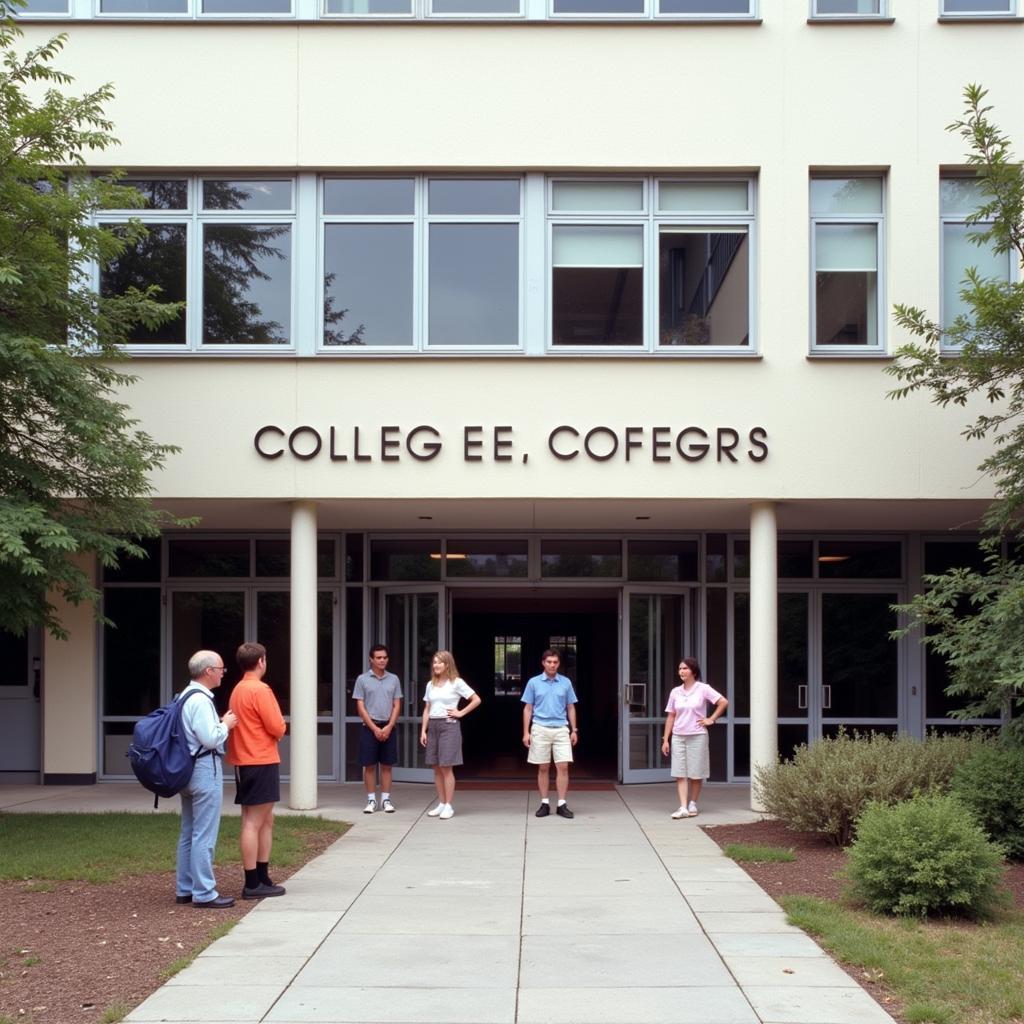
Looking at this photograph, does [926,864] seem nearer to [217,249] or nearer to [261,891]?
[261,891]

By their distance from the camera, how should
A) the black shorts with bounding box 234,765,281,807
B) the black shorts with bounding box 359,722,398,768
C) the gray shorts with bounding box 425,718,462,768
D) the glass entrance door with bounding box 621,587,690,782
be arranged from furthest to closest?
1. the glass entrance door with bounding box 621,587,690,782
2. the black shorts with bounding box 359,722,398,768
3. the gray shorts with bounding box 425,718,462,768
4. the black shorts with bounding box 234,765,281,807

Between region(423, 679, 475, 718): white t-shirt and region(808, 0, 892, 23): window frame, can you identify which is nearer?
region(423, 679, 475, 718): white t-shirt

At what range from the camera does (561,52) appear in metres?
14.6

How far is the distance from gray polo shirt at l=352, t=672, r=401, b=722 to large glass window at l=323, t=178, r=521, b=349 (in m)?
3.71

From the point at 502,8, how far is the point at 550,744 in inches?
320

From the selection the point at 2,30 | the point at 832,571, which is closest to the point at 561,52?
the point at 2,30

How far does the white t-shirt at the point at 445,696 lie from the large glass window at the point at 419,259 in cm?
374

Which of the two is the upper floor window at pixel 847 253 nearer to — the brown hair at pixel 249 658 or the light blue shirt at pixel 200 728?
the brown hair at pixel 249 658

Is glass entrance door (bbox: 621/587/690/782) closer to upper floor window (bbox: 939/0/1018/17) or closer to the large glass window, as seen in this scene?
the large glass window

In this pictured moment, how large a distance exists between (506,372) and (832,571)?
19.1ft

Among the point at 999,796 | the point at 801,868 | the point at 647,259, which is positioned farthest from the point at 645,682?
the point at 999,796

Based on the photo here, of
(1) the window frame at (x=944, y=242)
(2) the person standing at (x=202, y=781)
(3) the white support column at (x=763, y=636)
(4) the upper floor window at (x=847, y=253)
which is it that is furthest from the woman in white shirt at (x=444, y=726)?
(1) the window frame at (x=944, y=242)

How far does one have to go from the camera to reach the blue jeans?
900 centimetres

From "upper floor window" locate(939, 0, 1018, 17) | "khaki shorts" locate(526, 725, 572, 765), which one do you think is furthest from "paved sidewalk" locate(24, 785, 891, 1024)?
"upper floor window" locate(939, 0, 1018, 17)
